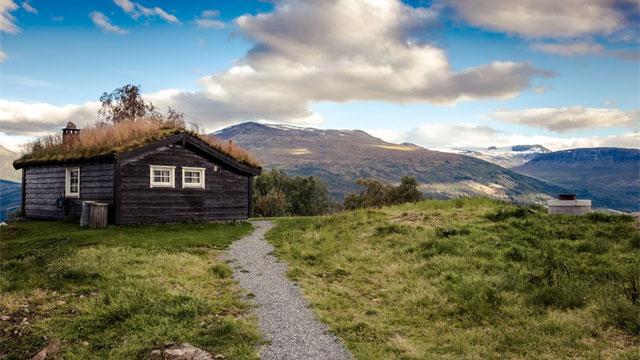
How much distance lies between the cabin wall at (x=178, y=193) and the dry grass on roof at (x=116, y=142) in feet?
3.09

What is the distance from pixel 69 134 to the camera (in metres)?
31.9

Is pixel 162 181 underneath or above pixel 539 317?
above

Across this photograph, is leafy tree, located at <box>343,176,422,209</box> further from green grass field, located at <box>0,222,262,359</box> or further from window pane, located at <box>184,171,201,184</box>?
green grass field, located at <box>0,222,262,359</box>

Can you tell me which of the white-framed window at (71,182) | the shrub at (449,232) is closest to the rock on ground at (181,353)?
the shrub at (449,232)

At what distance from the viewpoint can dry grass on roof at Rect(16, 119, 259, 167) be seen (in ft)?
88.3

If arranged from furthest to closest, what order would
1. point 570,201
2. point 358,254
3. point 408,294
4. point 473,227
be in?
point 570,201 < point 473,227 < point 358,254 < point 408,294

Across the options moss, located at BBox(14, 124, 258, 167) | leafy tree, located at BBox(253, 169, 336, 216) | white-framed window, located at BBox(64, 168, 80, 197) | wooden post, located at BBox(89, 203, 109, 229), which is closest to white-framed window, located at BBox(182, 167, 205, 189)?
moss, located at BBox(14, 124, 258, 167)

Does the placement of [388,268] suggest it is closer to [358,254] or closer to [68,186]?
[358,254]

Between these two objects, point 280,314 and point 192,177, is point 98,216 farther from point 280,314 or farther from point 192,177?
point 280,314

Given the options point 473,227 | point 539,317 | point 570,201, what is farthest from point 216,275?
point 570,201

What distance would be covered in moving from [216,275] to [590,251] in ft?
42.9

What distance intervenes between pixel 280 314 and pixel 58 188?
24.6m

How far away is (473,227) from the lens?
2034 cm

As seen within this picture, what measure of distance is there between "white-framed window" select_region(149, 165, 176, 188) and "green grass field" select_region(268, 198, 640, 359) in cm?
941
